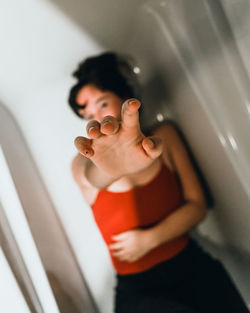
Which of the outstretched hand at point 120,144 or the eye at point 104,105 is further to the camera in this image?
the eye at point 104,105

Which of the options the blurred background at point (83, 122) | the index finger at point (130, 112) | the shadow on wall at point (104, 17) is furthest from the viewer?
the shadow on wall at point (104, 17)

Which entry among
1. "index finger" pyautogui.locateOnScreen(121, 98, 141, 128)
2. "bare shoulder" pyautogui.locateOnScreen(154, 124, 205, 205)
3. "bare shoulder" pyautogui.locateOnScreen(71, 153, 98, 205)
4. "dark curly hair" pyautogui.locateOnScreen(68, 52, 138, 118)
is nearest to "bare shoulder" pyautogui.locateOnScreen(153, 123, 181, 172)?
"bare shoulder" pyautogui.locateOnScreen(154, 124, 205, 205)

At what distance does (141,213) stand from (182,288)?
0.21 metres

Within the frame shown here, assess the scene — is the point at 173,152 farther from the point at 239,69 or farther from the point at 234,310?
the point at 234,310

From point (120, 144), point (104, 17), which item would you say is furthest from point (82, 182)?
point (104, 17)

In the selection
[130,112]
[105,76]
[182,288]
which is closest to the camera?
[130,112]

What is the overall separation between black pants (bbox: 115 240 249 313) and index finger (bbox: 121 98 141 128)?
44 centimetres

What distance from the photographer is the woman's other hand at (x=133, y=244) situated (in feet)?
2.30

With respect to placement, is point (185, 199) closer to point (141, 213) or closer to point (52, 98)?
point (141, 213)

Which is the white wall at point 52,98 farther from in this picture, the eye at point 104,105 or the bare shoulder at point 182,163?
the bare shoulder at point 182,163

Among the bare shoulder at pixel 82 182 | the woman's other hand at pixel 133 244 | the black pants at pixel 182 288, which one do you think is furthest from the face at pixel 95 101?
the black pants at pixel 182 288

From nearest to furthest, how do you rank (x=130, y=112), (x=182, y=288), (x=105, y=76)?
1. (x=130, y=112)
2. (x=182, y=288)
3. (x=105, y=76)

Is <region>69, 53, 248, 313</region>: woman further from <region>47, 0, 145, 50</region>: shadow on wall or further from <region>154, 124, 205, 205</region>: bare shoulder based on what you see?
<region>47, 0, 145, 50</region>: shadow on wall

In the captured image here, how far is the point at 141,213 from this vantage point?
719 mm
